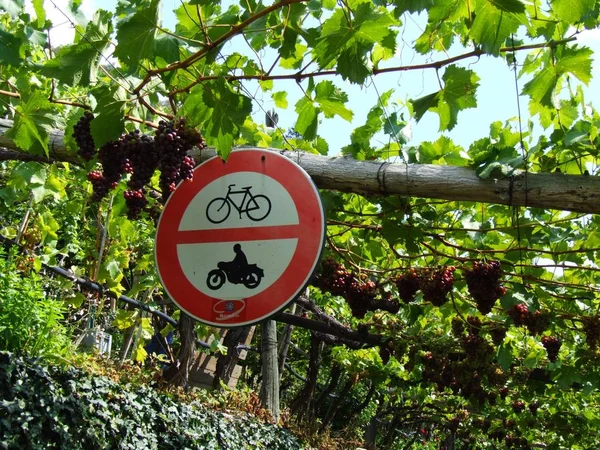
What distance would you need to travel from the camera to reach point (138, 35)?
1907 millimetres

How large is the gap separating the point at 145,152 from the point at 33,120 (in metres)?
0.57

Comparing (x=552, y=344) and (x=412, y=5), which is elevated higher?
(x=412, y=5)

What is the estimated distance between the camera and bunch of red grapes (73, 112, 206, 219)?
2266 mm

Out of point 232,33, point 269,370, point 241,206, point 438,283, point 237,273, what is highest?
point 232,33

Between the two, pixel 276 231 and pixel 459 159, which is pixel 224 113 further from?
pixel 459 159

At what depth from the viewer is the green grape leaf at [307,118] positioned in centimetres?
273

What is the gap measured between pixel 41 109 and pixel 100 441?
2.30 m

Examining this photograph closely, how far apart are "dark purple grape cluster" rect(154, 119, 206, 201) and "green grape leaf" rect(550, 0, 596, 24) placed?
124 cm

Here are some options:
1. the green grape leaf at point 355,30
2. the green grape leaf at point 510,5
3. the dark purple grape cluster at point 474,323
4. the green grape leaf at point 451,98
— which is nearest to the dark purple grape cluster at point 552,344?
the dark purple grape cluster at point 474,323

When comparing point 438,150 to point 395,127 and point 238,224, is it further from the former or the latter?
point 238,224

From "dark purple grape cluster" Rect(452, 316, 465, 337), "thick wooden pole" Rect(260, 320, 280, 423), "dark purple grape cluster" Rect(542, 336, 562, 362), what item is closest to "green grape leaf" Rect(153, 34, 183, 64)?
"dark purple grape cluster" Rect(452, 316, 465, 337)

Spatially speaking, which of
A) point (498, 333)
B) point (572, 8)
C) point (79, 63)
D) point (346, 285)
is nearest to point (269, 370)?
point (498, 333)

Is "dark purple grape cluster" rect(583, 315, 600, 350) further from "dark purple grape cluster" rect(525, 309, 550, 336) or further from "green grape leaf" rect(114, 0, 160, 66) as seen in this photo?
"green grape leaf" rect(114, 0, 160, 66)

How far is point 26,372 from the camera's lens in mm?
3697
